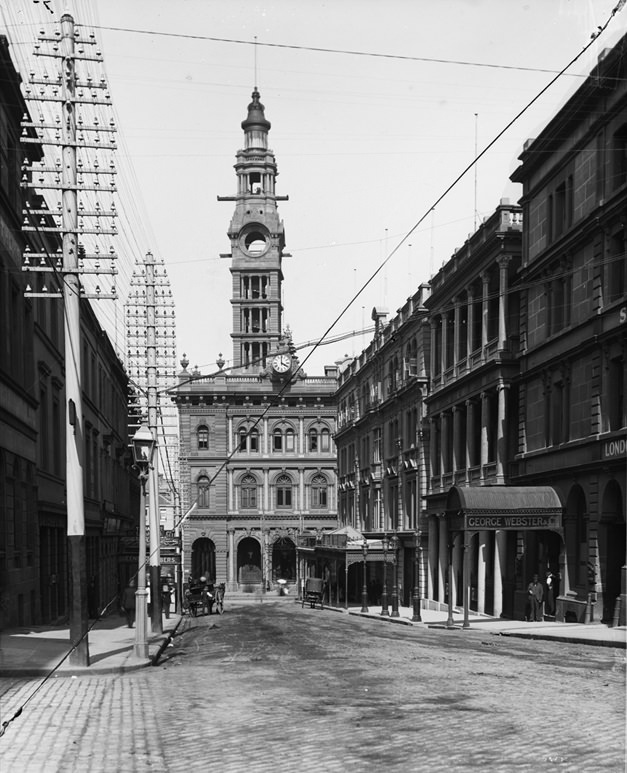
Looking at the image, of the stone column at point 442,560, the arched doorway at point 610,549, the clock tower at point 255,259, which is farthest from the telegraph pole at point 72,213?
the clock tower at point 255,259

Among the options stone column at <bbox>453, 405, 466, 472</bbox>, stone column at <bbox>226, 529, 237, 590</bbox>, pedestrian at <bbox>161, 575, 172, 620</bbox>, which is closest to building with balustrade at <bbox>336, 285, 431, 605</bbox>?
stone column at <bbox>453, 405, 466, 472</bbox>

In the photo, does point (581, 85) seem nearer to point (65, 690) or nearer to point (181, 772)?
point (65, 690)

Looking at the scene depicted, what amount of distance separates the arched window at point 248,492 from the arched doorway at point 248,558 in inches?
121

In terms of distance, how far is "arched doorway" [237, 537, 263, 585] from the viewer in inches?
3794

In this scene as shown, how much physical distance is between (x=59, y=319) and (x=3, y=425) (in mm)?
13069

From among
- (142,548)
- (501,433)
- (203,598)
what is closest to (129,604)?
(203,598)

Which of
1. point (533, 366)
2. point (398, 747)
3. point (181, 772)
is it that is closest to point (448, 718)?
point (398, 747)

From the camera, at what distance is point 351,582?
66750 millimetres

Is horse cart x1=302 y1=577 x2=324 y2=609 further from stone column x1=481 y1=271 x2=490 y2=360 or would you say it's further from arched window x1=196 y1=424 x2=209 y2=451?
arched window x1=196 y1=424 x2=209 y2=451

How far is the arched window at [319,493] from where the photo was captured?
98125 mm

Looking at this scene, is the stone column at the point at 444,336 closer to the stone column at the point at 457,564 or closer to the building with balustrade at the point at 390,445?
the building with balustrade at the point at 390,445

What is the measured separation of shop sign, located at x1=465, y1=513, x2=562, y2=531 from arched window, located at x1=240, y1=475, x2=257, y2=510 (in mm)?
64910

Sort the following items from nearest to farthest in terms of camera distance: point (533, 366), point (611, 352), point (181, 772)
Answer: point (181, 772)
point (611, 352)
point (533, 366)

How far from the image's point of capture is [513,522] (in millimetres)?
33500
